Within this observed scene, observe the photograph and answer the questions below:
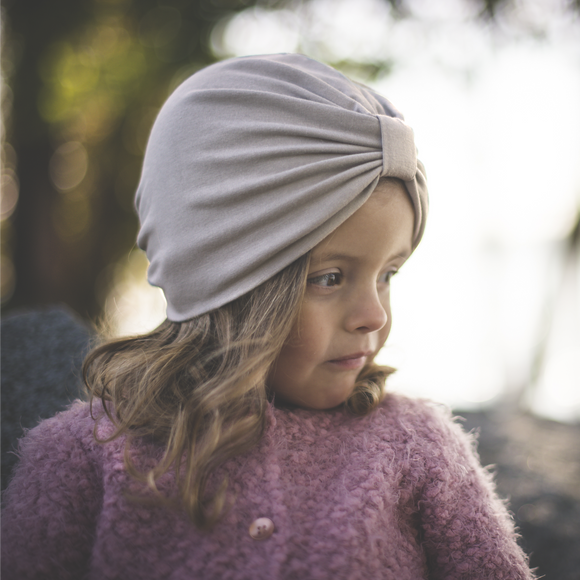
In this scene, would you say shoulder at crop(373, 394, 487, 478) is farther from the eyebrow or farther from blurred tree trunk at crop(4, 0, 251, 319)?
blurred tree trunk at crop(4, 0, 251, 319)

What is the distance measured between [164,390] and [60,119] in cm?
368

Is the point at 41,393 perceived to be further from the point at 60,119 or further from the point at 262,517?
the point at 60,119

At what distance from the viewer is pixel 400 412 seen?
3.85 feet

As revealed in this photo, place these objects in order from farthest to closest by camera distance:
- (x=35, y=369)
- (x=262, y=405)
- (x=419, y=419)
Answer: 1. (x=35, y=369)
2. (x=419, y=419)
3. (x=262, y=405)

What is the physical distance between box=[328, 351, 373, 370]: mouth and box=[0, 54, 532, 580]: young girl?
1 centimetres

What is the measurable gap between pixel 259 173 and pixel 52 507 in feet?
2.79

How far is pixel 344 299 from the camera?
1.06 meters

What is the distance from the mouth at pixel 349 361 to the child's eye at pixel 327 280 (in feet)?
0.58

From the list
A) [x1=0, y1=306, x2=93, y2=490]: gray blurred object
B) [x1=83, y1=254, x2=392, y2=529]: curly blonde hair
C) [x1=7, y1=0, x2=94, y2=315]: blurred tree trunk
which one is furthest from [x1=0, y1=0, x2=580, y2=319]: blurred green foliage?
[x1=83, y1=254, x2=392, y2=529]: curly blonde hair

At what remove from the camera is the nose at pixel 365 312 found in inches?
41.0

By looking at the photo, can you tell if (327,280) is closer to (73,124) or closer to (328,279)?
(328,279)

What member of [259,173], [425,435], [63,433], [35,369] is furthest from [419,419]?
[35,369]

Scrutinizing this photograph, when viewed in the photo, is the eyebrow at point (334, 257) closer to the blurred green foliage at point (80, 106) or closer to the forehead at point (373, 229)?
the forehead at point (373, 229)

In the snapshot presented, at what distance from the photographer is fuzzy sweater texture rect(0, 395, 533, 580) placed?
916 millimetres
